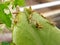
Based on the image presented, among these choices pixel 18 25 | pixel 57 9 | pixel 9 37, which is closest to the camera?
pixel 18 25

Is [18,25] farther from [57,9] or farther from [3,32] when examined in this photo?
[57,9]

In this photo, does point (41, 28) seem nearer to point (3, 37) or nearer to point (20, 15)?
point (20, 15)

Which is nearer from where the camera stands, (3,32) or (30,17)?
(30,17)

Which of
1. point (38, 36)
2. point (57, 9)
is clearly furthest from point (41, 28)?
point (57, 9)

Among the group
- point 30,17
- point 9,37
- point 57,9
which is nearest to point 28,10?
point 30,17

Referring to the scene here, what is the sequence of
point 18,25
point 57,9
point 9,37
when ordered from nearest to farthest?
point 18,25 < point 9,37 < point 57,9

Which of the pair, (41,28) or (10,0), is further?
(10,0)

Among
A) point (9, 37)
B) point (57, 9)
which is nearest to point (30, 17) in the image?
point (9, 37)
